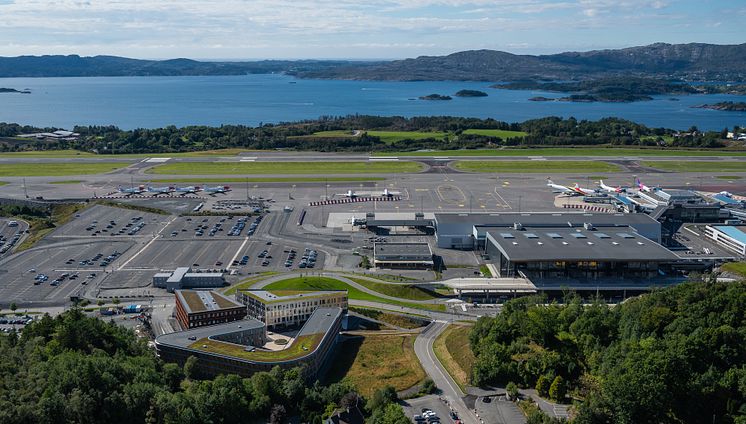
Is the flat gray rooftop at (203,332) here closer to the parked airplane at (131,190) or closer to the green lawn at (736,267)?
the green lawn at (736,267)

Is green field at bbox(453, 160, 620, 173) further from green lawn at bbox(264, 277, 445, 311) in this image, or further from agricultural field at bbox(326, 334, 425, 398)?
agricultural field at bbox(326, 334, 425, 398)

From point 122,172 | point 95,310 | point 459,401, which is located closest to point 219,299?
point 95,310

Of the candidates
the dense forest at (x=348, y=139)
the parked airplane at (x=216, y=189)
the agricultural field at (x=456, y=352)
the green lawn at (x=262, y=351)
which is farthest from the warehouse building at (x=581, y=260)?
the dense forest at (x=348, y=139)

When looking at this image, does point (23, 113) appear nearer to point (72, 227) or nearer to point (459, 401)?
point (72, 227)

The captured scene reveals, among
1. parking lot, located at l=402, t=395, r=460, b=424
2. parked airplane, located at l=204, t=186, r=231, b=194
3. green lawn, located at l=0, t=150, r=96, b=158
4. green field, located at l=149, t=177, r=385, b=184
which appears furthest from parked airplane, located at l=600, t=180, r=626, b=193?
green lawn, located at l=0, t=150, r=96, b=158

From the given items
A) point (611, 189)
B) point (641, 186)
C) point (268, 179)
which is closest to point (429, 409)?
point (611, 189)

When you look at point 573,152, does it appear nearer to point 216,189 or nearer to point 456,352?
point 216,189

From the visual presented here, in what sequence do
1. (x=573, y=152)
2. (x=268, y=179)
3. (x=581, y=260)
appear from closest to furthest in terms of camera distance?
1. (x=581, y=260)
2. (x=268, y=179)
3. (x=573, y=152)
